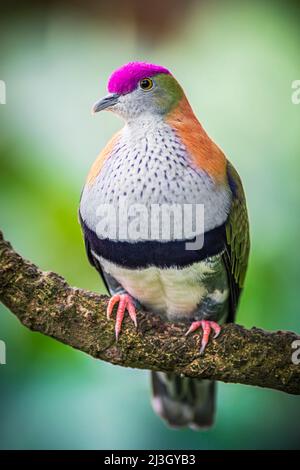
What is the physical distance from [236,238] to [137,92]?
0.40 m

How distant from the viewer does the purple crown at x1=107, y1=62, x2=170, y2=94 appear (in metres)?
1.45

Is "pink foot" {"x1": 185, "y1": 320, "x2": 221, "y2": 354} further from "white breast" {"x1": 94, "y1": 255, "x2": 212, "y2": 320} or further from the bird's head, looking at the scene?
the bird's head

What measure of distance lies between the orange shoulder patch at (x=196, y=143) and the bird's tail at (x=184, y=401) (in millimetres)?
666

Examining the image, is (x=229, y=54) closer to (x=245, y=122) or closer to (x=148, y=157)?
(x=245, y=122)

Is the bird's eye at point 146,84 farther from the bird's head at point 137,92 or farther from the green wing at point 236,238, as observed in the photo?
the green wing at point 236,238

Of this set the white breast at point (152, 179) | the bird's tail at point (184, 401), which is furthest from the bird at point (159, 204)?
the bird's tail at point (184, 401)

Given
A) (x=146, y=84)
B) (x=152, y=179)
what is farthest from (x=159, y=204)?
(x=146, y=84)

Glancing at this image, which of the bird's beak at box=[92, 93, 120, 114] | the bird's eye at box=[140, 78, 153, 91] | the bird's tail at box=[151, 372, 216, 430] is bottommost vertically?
the bird's tail at box=[151, 372, 216, 430]

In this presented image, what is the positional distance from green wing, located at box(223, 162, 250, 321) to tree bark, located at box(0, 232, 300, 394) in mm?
173

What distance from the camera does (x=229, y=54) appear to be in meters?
2.03

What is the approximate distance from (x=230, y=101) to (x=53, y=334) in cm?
97

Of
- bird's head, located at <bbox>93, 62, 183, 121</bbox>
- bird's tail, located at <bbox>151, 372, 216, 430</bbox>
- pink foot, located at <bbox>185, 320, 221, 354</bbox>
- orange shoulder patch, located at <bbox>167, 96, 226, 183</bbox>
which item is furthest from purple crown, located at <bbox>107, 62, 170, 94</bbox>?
bird's tail, located at <bbox>151, 372, 216, 430</bbox>

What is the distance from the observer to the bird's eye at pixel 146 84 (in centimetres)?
146
